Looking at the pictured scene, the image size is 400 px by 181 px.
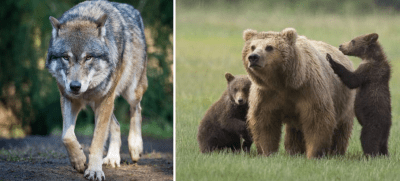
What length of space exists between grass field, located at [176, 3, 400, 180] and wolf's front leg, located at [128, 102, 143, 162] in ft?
1.63

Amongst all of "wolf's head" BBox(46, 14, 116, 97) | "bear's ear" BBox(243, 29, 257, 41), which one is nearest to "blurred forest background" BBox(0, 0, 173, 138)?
"wolf's head" BBox(46, 14, 116, 97)

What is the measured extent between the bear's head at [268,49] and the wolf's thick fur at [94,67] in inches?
57.6

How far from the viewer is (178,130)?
21.2 ft

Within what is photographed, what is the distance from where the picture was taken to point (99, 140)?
18.1 ft

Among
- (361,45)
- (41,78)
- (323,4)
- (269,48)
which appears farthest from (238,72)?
(323,4)

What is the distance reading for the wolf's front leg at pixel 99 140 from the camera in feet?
17.4

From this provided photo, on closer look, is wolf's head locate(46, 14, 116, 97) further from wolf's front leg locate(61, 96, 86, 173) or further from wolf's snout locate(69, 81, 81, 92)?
wolf's front leg locate(61, 96, 86, 173)

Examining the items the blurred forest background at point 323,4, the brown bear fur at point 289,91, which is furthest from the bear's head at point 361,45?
the blurred forest background at point 323,4

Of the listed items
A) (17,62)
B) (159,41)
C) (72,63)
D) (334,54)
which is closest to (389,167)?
(334,54)

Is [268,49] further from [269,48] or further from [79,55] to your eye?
[79,55]

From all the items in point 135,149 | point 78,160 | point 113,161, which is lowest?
point 113,161

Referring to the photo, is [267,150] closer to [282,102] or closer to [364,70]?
[282,102]

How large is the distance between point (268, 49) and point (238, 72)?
554 cm

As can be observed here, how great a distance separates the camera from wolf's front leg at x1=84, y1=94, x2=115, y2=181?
17.4 feet
